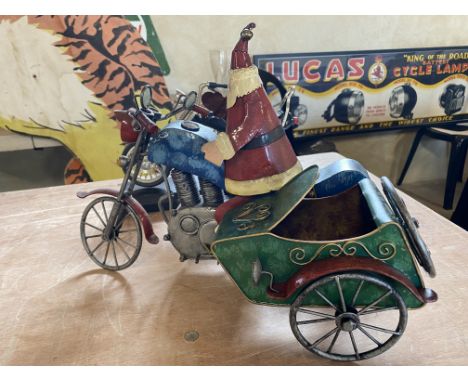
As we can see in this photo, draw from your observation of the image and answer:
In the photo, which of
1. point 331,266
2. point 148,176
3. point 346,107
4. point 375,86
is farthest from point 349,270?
point 375,86

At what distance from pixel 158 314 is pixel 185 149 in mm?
427

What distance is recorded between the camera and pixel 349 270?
693 mm

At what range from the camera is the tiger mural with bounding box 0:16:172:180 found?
161 cm

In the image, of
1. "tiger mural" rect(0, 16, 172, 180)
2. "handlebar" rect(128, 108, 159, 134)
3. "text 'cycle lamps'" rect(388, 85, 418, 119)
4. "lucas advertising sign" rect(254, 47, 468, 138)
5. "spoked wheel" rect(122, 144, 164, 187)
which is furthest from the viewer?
"text 'cycle lamps'" rect(388, 85, 418, 119)

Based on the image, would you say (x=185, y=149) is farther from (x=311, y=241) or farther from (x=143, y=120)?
(x=311, y=241)

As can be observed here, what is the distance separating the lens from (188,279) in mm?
1033

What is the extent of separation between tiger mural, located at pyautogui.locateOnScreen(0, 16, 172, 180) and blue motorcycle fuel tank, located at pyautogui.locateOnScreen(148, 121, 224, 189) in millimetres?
938

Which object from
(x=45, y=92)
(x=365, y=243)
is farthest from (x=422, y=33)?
(x=45, y=92)

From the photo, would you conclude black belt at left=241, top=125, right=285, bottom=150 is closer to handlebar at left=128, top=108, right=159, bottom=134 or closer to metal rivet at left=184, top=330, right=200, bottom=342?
handlebar at left=128, top=108, right=159, bottom=134

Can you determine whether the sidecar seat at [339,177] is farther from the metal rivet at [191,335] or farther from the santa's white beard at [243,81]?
the metal rivet at [191,335]

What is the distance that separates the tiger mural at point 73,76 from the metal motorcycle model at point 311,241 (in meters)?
0.85

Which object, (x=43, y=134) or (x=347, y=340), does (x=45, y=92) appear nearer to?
(x=43, y=134)

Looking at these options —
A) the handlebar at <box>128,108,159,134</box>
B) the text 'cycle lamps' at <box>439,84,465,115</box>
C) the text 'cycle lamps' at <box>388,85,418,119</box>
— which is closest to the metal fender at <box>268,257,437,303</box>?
the handlebar at <box>128,108,159,134</box>

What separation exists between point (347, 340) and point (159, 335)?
44 cm
